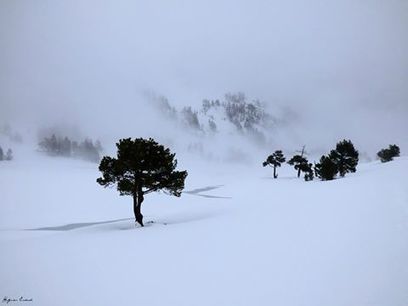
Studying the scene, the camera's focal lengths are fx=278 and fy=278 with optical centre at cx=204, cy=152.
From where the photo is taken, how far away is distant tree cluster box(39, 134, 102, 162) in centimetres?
15325

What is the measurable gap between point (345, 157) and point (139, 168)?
4262cm

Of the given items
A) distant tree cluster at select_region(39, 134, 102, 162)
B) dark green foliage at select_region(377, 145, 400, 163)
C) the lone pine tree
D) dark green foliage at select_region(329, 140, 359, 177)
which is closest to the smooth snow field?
the lone pine tree

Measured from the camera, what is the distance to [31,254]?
→ 1485 cm

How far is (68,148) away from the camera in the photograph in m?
158

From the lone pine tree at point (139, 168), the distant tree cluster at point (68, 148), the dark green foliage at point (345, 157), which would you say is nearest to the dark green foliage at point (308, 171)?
the dark green foliage at point (345, 157)

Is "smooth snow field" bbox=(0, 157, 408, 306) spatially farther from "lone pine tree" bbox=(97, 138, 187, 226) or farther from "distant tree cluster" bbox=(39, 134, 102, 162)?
"distant tree cluster" bbox=(39, 134, 102, 162)

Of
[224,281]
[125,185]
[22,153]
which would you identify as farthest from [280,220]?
[22,153]

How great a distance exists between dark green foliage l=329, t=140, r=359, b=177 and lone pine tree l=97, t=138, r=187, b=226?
36.8 m

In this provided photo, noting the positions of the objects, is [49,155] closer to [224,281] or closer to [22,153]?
[22,153]

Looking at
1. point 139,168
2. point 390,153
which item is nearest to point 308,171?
point 390,153

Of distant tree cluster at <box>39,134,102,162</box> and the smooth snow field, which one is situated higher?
distant tree cluster at <box>39,134,102,162</box>

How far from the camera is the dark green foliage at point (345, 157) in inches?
2025

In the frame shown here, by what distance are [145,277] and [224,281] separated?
9.60 feet

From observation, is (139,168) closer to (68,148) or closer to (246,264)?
(246,264)
